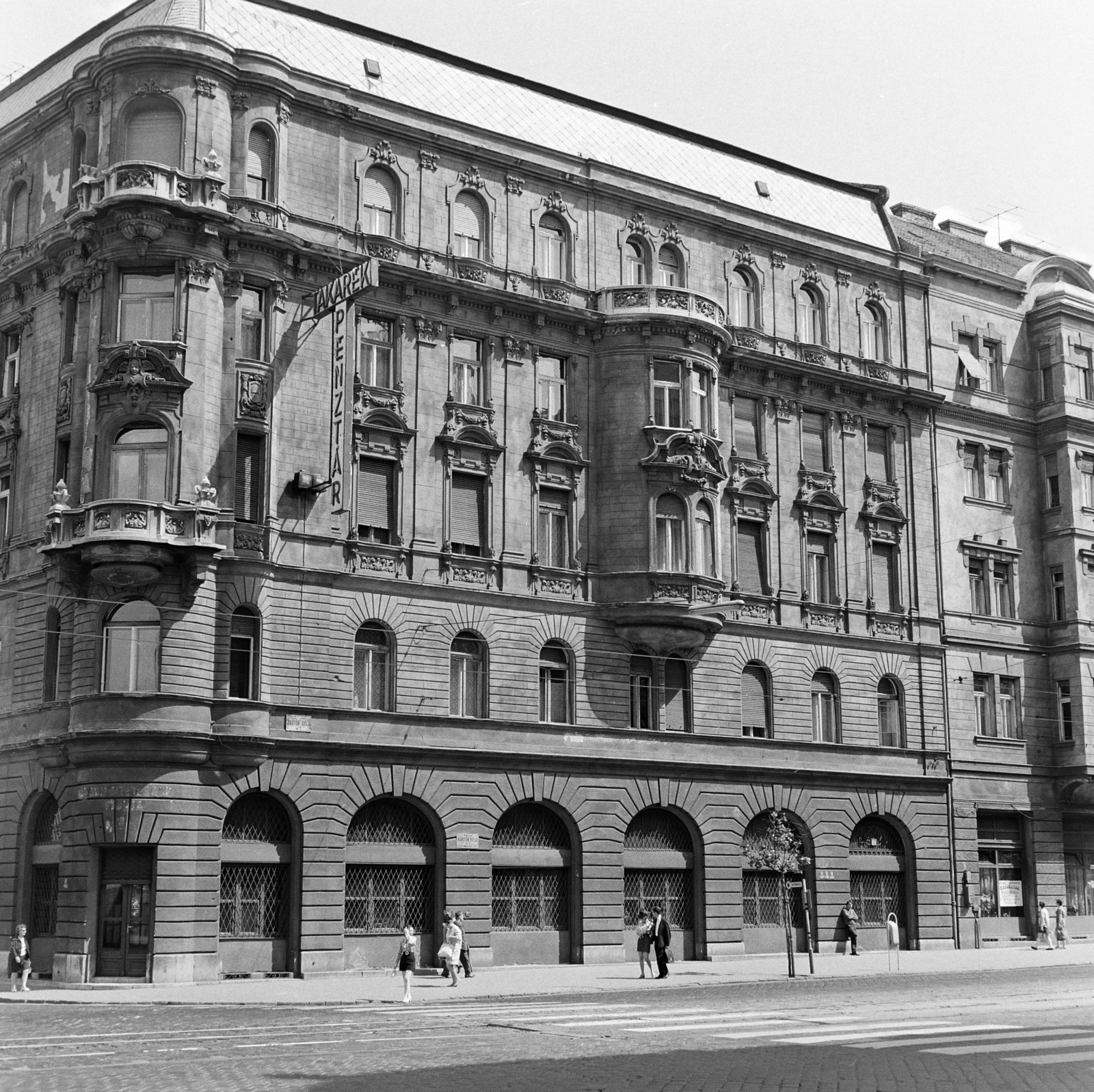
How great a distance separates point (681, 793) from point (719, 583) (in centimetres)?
732

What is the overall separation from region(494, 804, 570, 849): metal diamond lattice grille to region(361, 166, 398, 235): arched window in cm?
1918

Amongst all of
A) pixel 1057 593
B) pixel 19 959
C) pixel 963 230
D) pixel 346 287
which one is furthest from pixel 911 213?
pixel 19 959

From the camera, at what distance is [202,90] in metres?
46.6

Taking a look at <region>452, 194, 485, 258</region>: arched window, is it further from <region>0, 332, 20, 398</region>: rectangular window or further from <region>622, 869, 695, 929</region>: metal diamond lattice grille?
<region>622, 869, 695, 929</region>: metal diamond lattice grille

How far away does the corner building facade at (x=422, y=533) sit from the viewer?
44.2m

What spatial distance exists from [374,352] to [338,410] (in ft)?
9.94

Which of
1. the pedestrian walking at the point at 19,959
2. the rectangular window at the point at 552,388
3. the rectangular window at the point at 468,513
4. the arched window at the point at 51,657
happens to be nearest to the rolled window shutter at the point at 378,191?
the rectangular window at the point at 552,388

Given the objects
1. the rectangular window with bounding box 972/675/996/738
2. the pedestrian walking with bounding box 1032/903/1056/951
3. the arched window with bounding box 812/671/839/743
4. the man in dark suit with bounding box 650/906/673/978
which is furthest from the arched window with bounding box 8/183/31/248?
the pedestrian walking with bounding box 1032/903/1056/951

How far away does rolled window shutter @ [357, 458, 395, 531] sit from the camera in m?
48.7

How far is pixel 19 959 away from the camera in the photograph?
132 feet

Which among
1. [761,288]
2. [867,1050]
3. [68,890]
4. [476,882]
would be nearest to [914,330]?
[761,288]

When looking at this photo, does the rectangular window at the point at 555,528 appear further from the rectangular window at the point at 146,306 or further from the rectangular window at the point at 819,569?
the rectangular window at the point at 146,306

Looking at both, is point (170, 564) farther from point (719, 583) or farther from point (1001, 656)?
point (1001, 656)

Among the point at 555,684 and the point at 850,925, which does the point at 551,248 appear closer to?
the point at 555,684
